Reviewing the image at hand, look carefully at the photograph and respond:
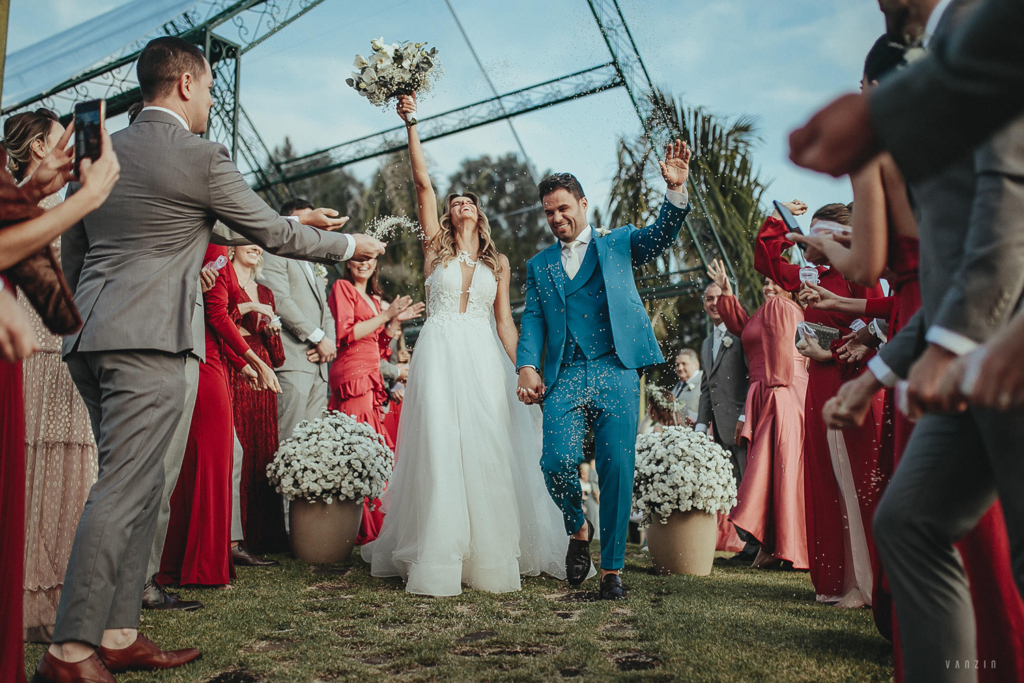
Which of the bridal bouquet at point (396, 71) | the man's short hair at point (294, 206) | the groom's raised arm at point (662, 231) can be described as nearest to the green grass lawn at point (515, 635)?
the groom's raised arm at point (662, 231)

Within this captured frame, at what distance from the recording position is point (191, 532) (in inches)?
173

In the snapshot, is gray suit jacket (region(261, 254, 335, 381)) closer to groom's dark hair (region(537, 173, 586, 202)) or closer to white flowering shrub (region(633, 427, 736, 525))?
groom's dark hair (region(537, 173, 586, 202))

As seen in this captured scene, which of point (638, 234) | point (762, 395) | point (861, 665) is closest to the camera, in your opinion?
point (861, 665)

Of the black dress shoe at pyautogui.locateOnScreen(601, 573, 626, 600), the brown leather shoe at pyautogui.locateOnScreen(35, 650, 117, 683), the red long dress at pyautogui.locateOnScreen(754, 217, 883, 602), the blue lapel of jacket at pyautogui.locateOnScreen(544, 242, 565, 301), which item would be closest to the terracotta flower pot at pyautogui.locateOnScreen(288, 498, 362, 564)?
the black dress shoe at pyautogui.locateOnScreen(601, 573, 626, 600)

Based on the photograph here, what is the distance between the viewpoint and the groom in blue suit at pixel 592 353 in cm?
429

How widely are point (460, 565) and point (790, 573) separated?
2.70 metres

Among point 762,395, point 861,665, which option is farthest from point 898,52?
point 762,395

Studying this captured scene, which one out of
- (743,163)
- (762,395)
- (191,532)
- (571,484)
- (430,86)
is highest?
(743,163)

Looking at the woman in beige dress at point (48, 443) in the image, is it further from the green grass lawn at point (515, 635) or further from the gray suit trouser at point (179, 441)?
the green grass lawn at point (515, 635)

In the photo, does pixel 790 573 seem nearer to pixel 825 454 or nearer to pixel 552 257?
pixel 825 454

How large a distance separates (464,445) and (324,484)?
1192mm

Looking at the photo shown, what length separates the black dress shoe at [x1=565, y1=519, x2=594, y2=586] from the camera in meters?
4.49

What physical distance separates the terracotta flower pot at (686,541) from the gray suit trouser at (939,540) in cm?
358

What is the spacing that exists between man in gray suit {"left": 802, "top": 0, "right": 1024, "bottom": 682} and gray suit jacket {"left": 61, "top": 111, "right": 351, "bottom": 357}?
2.20m
